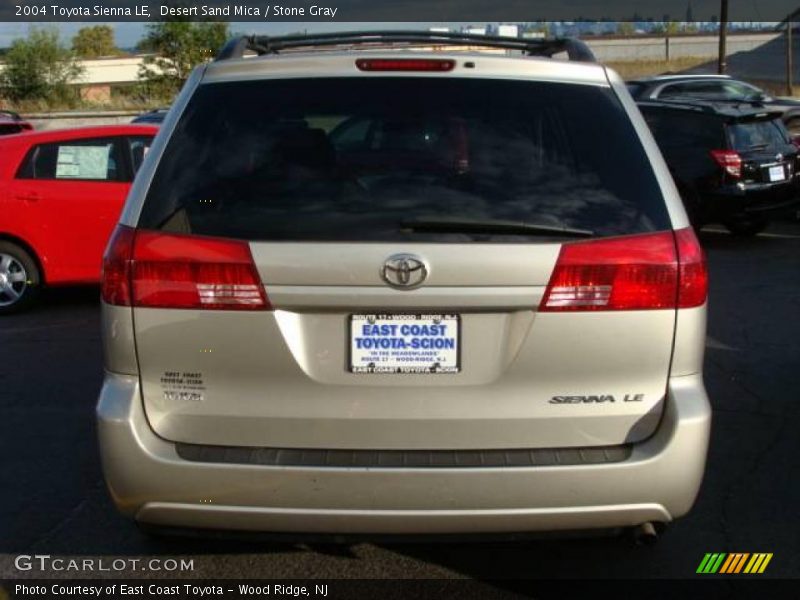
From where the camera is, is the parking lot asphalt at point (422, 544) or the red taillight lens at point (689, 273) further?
the parking lot asphalt at point (422, 544)

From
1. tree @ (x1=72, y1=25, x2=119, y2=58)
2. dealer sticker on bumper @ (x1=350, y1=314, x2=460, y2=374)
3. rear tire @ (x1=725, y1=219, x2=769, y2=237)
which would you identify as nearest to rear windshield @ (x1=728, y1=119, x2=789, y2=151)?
rear tire @ (x1=725, y1=219, x2=769, y2=237)

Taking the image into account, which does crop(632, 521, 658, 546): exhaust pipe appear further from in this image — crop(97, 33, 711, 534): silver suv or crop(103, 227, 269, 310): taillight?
crop(103, 227, 269, 310): taillight

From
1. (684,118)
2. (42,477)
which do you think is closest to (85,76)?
(684,118)

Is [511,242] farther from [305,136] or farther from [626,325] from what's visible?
[305,136]

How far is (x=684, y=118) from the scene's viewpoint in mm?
11797

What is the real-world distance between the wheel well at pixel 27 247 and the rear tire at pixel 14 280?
0.02m

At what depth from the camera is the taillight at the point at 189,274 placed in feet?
9.66

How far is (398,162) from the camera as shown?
3.06m

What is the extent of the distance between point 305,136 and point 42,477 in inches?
96.4

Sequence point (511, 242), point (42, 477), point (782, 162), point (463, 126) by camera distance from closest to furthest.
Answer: point (511, 242), point (463, 126), point (42, 477), point (782, 162)

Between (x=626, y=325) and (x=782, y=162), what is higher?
(x=626, y=325)

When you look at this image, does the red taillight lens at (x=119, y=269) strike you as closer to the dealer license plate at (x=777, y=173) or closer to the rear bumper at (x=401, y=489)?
the rear bumper at (x=401, y=489)

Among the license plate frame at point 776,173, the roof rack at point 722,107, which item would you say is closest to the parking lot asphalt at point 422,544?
the license plate frame at point 776,173

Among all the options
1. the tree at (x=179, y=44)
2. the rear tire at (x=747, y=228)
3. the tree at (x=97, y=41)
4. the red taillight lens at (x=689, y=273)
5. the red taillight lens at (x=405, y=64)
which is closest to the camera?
the red taillight lens at (x=689, y=273)
